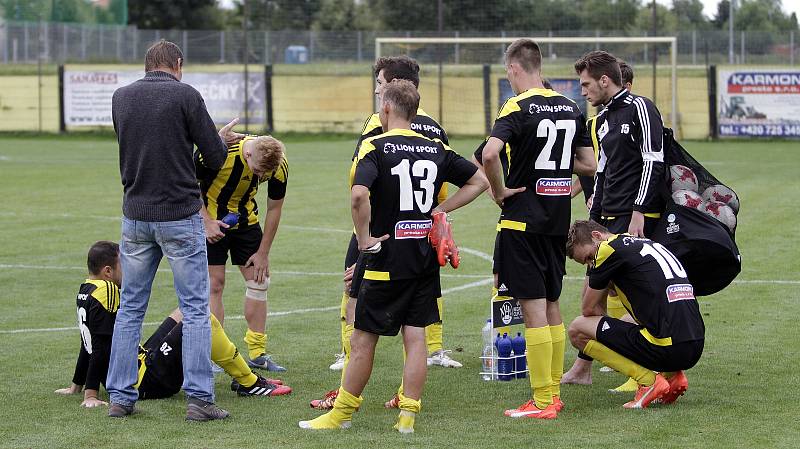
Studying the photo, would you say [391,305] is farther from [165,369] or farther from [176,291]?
[165,369]

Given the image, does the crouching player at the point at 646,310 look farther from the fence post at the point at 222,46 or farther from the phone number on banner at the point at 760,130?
the fence post at the point at 222,46

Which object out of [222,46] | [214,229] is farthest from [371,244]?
[222,46]

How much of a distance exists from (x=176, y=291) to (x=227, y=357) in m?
0.72

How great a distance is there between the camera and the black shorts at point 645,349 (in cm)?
698

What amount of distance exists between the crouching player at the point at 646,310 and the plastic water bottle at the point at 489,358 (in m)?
0.99

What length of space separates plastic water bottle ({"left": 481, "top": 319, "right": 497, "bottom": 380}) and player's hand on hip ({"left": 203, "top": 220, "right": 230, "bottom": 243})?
195cm

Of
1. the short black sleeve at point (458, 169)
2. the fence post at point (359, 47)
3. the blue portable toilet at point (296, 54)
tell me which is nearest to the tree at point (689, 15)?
the fence post at point (359, 47)

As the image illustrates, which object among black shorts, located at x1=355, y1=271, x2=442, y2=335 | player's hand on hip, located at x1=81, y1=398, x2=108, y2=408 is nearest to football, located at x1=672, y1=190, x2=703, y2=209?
black shorts, located at x1=355, y1=271, x2=442, y2=335

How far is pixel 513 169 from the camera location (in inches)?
284

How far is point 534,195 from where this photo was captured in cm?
716

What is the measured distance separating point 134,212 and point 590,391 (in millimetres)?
3203

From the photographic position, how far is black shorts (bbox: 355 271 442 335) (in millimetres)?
6566

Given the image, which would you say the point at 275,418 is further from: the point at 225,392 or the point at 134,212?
the point at 134,212

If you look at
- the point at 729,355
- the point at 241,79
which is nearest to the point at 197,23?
the point at 241,79
